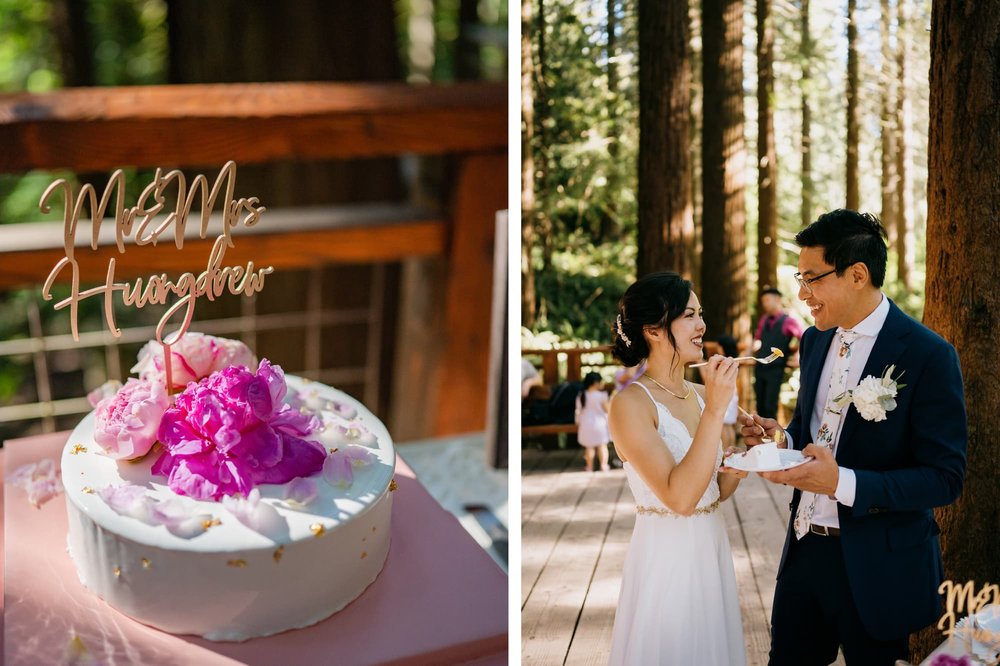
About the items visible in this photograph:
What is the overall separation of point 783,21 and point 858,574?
1.66m

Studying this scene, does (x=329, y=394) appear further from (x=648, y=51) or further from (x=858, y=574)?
(x=648, y=51)

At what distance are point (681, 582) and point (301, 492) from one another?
2.50 ft

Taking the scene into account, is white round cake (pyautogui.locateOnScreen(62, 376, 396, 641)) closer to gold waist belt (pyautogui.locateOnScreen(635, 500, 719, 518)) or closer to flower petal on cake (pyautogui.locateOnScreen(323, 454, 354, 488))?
flower petal on cake (pyautogui.locateOnScreen(323, 454, 354, 488))

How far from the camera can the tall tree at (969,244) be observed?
63.8 inches

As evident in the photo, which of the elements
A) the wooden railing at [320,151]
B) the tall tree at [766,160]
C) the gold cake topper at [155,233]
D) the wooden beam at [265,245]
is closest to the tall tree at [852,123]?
the tall tree at [766,160]

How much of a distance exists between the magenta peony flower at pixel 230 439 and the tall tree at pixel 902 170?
143 centimetres

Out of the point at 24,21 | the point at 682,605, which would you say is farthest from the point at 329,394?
the point at 24,21

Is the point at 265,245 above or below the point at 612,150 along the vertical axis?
below

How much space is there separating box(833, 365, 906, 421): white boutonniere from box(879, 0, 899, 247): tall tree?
0.73 meters

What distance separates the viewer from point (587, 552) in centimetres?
255

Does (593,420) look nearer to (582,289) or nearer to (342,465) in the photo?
(582,289)

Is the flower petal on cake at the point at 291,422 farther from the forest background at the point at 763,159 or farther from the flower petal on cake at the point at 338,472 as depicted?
the forest background at the point at 763,159

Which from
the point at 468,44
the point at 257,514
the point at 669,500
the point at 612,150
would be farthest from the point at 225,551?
the point at 468,44

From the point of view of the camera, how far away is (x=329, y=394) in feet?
5.49
